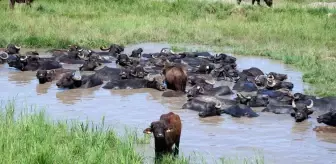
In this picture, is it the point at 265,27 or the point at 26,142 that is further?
the point at 265,27

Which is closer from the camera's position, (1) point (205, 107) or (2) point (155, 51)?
(1) point (205, 107)

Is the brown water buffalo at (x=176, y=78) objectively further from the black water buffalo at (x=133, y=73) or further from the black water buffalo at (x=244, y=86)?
the black water buffalo at (x=133, y=73)

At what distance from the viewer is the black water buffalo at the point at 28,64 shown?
14.2m

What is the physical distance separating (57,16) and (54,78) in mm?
9346

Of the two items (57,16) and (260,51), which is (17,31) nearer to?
(57,16)

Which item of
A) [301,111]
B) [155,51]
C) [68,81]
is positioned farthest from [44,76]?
[155,51]

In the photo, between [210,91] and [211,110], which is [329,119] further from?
[210,91]

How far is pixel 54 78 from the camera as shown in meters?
13.2

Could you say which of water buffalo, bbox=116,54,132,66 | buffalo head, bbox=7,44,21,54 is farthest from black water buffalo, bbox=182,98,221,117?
buffalo head, bbox=7,44,21,54

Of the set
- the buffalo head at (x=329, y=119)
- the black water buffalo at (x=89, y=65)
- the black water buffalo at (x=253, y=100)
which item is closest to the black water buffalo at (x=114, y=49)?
the black water buffalo at (x=89, y=65)

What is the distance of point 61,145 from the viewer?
6.79 meters

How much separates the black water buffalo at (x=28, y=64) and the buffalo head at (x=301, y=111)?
602 centimetres

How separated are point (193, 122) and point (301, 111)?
1557 mm

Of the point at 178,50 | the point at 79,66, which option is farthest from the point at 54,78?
the point at 178,50
